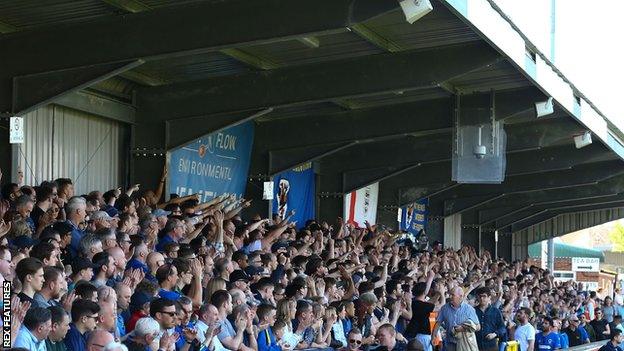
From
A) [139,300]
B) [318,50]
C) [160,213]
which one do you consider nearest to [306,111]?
[318,50]

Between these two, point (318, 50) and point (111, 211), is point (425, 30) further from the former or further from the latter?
point (111, 211)

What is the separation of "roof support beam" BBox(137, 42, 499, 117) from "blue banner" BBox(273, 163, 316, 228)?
4885mm

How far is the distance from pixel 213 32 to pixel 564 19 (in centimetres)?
2100

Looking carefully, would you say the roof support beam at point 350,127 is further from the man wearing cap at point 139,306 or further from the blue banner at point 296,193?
the man wearing cap at point 139,306

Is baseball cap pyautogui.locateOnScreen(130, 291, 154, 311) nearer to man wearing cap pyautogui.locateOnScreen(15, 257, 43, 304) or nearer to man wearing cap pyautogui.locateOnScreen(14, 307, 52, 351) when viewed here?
man wearing cap pyautogui.locateOnScreen(15, 257, 43, 304)

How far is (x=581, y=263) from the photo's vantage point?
45.0 meters

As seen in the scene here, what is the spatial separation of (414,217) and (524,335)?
11.0 metres

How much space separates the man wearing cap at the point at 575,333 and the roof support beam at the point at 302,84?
1111 cm

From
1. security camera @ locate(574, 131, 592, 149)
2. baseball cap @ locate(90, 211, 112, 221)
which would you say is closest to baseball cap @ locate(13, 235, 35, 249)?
baseball cap @ locate(90, 211, 112, 221)

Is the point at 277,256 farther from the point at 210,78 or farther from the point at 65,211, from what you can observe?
the point at 65,211

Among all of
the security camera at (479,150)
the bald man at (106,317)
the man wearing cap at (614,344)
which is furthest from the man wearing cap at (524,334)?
the bald man at (106,317)

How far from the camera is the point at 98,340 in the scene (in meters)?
7.79

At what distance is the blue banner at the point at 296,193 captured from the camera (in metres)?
22.3

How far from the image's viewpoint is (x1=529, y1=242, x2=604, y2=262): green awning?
48219mm
